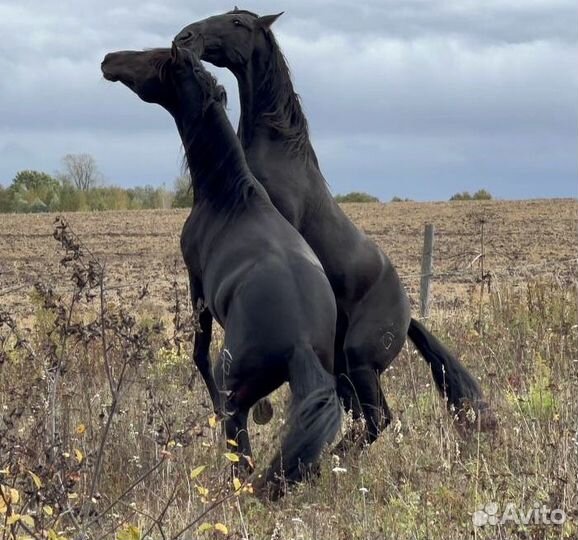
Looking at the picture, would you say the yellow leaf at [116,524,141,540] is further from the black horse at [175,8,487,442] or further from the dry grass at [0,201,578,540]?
the black horse at [175,8,487,442]

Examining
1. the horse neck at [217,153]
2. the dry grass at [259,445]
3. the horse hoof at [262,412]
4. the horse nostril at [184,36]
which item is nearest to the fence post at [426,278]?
the dry grass at [259,445]

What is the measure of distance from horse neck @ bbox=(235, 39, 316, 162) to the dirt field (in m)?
6.60

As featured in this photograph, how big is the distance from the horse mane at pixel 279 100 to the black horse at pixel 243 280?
494 mm

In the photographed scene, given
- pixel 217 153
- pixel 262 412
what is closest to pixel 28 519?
pixel 262 412

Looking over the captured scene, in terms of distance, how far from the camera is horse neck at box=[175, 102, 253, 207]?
583cm

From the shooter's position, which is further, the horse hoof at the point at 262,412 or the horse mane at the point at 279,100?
the horse mane at the point at 279,100

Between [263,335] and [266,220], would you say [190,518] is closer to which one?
[263,335]

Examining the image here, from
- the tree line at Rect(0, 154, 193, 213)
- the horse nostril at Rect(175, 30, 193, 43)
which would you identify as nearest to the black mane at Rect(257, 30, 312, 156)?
the horse nostril at Rect(175, 30, 193, 43)

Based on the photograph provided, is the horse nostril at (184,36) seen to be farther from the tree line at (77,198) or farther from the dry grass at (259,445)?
the tree line at (77,198)

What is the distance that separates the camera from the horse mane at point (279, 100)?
248 inches

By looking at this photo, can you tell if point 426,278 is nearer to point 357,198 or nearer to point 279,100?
point 279,100

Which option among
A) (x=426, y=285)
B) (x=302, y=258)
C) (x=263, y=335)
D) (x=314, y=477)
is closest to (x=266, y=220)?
(x=302, y=258)

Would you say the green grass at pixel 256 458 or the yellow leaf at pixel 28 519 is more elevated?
the yellow leaf at pixel 28 519
